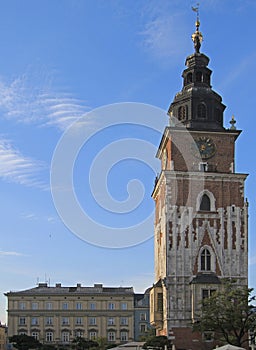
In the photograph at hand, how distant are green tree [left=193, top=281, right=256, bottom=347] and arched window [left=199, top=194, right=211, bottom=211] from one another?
10.4 meters

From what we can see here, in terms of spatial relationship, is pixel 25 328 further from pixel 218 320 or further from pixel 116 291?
pixel 218 320

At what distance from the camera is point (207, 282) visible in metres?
58.4

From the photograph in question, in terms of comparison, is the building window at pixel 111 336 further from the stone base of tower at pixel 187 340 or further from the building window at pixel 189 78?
the building window at pixel 189 78

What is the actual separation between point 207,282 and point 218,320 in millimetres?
8779

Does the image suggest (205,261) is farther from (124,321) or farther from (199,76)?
(124,321)

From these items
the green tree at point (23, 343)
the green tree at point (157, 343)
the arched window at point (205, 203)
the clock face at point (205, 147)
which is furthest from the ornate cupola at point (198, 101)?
the green tree at point (23, 343)

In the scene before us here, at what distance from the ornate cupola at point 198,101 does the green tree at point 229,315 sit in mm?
17950

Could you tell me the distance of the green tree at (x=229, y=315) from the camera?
49656mm

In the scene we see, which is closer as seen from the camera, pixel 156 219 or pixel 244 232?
pixel 244 232

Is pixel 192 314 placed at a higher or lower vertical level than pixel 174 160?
lower

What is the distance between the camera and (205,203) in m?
61.8

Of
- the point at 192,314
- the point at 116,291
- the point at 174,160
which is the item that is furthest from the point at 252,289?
the point at 116,291

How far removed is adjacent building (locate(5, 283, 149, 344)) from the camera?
355 feet

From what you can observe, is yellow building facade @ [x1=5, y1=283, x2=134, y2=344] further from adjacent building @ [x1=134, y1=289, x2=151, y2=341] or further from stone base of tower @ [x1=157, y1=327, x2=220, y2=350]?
stone base of tower @ [x1=157, y1=327, x2=220, y2=350]
